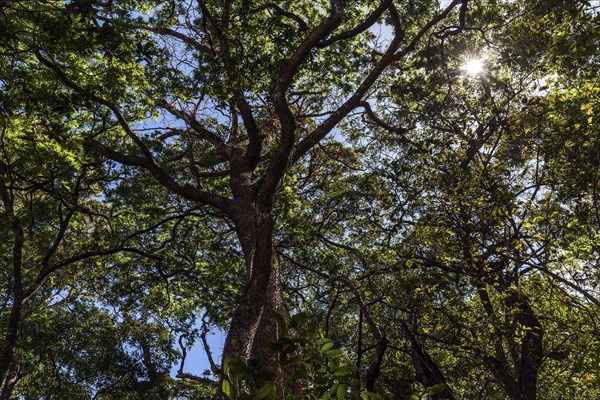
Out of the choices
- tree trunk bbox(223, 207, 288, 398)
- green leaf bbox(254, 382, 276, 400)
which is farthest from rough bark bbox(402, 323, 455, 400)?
tree trunk bbox(223, 207, 288, 398)

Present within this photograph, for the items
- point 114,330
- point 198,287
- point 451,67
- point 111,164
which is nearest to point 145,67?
point 111,164

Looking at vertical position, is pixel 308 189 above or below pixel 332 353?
above

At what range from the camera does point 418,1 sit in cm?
908

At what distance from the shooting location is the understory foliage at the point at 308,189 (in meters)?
5.73

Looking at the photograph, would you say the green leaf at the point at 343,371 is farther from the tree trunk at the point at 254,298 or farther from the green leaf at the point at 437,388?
the tree trunk at the point at 254,298

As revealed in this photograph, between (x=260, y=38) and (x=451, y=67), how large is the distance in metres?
4.94

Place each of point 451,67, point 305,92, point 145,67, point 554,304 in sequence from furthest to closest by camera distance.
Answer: point 451,67 → point 305,92 → point 145,67 → point 554,304

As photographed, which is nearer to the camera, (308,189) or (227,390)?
(227,390)

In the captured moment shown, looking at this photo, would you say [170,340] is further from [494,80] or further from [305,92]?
[494,80]

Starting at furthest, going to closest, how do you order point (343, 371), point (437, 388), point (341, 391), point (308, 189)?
point (308, 189), point (437, 388), point (343, 371), point (341, 391)

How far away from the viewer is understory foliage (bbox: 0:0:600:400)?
5730 millimetres

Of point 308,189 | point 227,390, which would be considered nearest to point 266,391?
point 227,390

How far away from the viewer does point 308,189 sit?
473 inches

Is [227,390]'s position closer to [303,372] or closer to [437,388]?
Result: [303,372]
